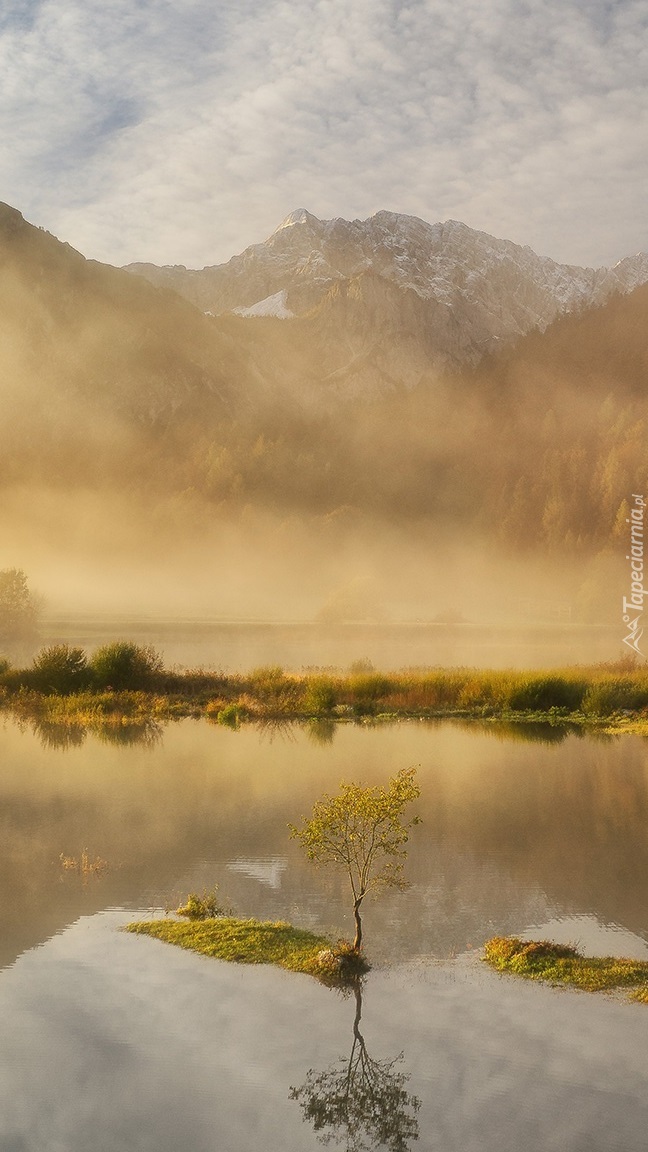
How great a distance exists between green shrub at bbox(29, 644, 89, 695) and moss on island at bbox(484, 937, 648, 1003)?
33091mm

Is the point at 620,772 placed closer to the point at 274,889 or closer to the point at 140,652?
the point at 274,889

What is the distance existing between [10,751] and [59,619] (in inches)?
2940

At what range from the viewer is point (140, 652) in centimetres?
4569

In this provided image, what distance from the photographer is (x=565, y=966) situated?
42.0ft

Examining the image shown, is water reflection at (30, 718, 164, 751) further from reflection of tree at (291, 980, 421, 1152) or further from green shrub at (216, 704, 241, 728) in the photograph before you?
reflection of tree at (291, 980, 421, 1152)

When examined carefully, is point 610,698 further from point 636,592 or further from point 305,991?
point 636,592

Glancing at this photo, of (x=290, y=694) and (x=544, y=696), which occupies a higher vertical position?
(x=290, y=694)

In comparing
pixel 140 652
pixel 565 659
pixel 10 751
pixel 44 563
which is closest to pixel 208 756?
pixel 10 751

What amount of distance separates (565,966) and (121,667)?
3422 cm

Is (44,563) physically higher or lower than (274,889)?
higher

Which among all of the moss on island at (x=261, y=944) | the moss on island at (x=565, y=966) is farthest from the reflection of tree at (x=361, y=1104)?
the moss on island at (x=565, y=966)

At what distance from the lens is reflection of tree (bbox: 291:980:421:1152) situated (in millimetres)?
9070

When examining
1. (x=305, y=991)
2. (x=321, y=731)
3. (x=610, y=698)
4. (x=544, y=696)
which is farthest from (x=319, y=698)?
(x=305, y=991)

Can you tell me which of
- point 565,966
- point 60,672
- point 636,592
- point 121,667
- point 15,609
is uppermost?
point 636,592
